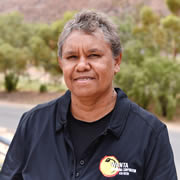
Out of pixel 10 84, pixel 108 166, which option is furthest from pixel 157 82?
pixel 108 166

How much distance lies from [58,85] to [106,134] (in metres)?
26.6

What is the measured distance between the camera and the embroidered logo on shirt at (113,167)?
158 centimetres

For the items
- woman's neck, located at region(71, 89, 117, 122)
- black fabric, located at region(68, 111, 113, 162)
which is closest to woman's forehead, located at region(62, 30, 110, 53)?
woman's neck, located at region(71, 89, 117, 122)

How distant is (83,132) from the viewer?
1.78m

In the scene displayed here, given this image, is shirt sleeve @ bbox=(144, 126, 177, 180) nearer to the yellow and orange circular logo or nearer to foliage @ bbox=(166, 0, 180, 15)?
the yellow and orange circular logo

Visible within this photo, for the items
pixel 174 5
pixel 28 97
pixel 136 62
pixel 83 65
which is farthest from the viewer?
pixel 28 97

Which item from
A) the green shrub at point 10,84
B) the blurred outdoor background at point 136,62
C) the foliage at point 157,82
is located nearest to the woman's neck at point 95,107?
the blurred outdoor background at point 136,62

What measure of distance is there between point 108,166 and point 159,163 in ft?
0.82

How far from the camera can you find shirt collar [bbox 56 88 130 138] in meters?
1.68

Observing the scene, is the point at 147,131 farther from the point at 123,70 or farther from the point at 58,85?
the point at 58,85

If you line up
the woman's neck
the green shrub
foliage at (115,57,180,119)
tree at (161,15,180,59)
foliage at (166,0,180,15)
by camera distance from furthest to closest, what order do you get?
the green shrub < foliage at (166,0,180,15) < tree at (161,15,180,59) < foliage at (115,57,180,119) < the woman's neck

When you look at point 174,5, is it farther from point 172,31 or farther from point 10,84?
point 10,84

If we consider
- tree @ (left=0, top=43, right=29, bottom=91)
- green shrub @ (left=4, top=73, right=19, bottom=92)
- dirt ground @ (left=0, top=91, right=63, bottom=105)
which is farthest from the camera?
green shrub @ (left=4, top=73, right=19, bottom=92)

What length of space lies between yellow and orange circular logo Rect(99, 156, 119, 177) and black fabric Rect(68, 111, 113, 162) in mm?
122
